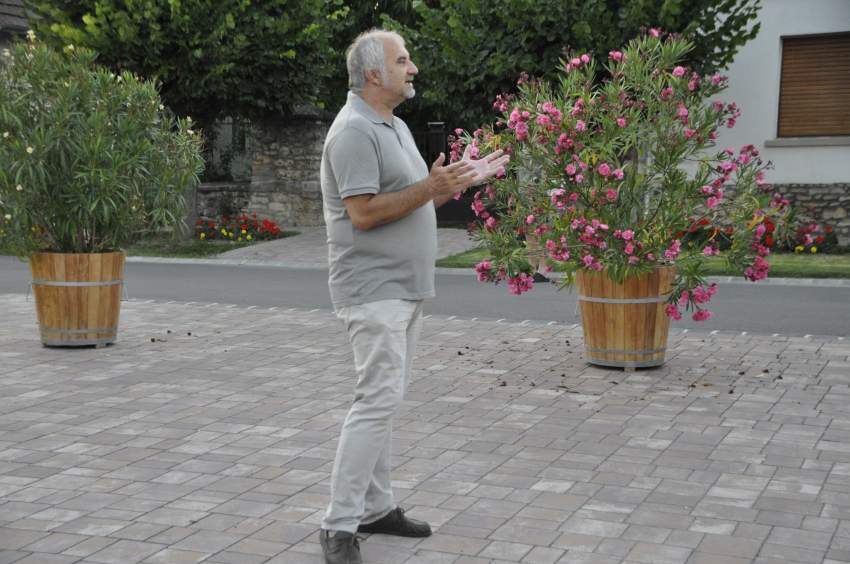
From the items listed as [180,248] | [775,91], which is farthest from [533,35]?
[180,248]

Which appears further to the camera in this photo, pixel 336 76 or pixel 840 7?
pixel 336 76

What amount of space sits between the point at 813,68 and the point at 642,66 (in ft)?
38.9

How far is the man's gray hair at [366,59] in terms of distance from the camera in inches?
144

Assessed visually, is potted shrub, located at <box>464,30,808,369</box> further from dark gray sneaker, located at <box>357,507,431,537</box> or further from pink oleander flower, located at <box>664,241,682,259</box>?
dark gray sneaker, located at <box>357,507,431,537</box>

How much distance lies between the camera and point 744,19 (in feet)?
53.8

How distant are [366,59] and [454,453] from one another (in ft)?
7.47

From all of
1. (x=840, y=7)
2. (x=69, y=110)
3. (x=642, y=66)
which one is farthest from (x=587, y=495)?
(x=840, y=7)

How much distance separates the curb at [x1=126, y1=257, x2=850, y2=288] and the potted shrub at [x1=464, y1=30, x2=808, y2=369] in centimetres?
606

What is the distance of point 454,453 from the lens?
5.05m

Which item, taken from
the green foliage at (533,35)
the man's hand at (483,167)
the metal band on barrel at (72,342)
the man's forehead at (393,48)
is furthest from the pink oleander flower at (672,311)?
the green foliage at (533,35)

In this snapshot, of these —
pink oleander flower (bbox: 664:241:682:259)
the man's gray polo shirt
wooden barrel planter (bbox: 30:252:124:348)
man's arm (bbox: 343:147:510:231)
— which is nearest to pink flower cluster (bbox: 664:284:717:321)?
pink oleander flower (bbox: 664:241:682:259)

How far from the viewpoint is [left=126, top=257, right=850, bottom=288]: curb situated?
43.4 ft

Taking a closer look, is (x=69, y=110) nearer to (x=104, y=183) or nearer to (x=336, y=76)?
(x=104, y=183)

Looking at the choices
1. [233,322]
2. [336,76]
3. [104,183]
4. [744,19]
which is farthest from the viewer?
[336,76]
